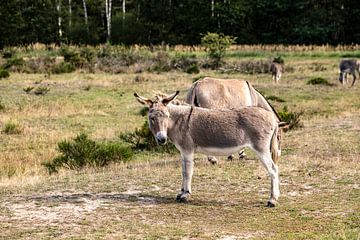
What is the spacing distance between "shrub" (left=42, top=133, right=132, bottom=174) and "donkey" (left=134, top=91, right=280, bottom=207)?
4993 mm

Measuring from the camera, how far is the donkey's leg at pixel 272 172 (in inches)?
328

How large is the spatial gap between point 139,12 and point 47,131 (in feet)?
165

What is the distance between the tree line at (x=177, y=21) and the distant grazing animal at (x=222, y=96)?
4650cm

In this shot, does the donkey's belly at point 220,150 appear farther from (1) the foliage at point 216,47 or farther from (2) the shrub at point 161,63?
(1) the foliage at point 216,47

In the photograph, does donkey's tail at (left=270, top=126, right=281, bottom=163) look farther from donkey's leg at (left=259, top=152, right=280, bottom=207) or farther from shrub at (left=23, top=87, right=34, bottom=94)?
shrub at (left=23, top=87, right=34, bottom=94)

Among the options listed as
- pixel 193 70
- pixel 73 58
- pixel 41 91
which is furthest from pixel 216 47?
pixel 41 91

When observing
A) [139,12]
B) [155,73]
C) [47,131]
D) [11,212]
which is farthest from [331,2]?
[11,212]

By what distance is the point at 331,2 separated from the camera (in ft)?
205

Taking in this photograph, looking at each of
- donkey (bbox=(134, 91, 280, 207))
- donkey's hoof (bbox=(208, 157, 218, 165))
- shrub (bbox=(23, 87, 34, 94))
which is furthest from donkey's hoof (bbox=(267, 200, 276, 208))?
shrub (bbox=(23, 87, 34, 94))

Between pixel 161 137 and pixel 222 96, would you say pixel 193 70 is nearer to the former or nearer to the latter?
pixel 222 96

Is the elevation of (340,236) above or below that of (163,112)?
below

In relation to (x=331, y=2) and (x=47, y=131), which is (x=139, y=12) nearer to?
(x=331, y=2)

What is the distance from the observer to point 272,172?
841cm

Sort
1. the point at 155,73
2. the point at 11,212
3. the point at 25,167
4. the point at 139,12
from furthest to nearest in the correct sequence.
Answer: the point at 139,12 < the point at 155,73 < the point at 25,167 < the point at 11,212
